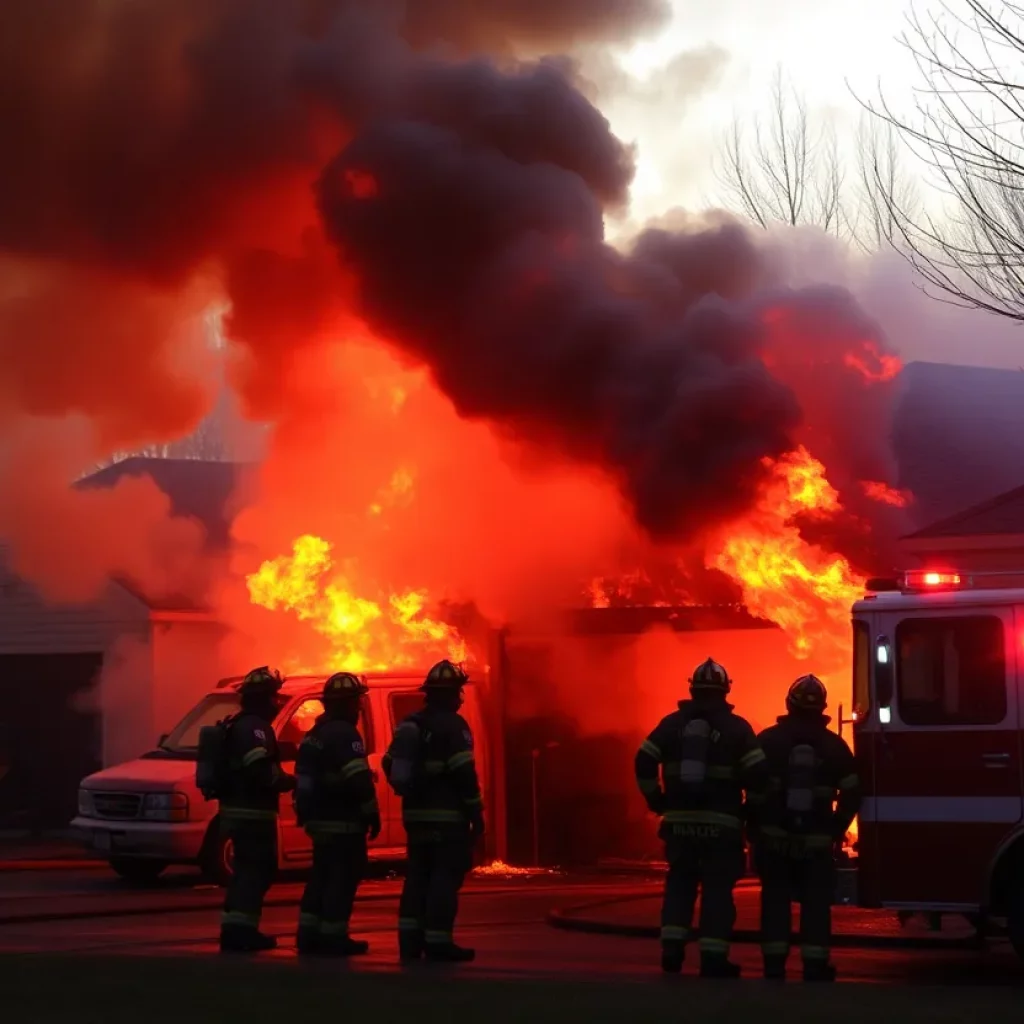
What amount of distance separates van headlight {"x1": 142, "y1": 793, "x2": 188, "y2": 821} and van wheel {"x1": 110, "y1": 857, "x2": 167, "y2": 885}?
22.7 inches

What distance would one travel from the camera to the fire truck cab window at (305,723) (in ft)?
53.3

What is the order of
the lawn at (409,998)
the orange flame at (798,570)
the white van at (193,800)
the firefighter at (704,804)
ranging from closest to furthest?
1. the lawn at (409,998)
2. the firefighter at (704,804)
3. the orange flame at (798,570)
4. the white van at (193,800)

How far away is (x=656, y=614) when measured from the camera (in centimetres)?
1736

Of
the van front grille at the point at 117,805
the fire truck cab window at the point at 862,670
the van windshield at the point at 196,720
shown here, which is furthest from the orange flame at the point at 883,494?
the van front grille at the point at 117,805

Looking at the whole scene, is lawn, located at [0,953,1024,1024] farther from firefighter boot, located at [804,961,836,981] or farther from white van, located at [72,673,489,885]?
white van, located at [72,673,489,885]

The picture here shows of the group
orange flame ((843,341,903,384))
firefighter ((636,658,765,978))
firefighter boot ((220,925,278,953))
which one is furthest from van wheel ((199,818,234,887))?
firefighter ((636,658,765,978))

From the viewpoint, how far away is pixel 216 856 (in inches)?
629

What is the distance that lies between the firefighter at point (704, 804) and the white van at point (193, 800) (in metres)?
5.72

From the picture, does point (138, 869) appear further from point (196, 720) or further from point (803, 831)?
point (803, 831)

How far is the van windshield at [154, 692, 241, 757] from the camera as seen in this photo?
56.0 feet

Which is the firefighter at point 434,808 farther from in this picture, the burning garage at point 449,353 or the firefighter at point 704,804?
the burning garage at point 449,353

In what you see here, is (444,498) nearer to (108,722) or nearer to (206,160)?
(206,160)

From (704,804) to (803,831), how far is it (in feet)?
1.73

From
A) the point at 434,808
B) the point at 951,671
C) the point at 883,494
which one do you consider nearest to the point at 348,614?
the point at 883,494
